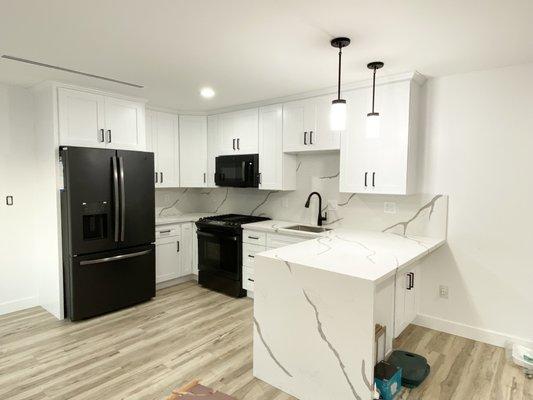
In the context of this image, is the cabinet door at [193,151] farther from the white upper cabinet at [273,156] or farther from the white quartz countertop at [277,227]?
the white quartz countertop at [277,227]

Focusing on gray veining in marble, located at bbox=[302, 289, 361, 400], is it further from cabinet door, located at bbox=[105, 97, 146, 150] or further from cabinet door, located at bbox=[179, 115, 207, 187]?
cabinet door, located at bbox=[179, 115, 207, 187]

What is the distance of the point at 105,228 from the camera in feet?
11.5

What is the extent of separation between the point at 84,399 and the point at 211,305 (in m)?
1.73

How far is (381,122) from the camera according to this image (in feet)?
10.4

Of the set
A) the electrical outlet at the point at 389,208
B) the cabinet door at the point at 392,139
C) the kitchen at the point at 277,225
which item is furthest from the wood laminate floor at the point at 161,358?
the cabinet door at the point at 392,139

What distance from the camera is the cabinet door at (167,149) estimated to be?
454 centimetres

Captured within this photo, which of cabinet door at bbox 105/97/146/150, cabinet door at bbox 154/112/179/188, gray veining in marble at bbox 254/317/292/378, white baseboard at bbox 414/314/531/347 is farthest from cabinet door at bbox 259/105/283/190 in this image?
white baseboard at bbox 414/314/531/347

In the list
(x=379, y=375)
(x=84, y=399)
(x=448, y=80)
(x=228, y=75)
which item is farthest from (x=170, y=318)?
(x=448, y=80)

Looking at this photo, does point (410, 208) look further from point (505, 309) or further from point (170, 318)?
point (170, 318)

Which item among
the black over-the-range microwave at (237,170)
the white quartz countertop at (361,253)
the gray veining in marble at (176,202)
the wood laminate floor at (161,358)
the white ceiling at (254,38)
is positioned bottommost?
the wood laminate floor at (161,358)

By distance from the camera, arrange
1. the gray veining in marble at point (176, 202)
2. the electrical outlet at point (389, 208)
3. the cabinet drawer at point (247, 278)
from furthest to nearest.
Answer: the gray veining in marble at point (176, 202)
the cabinet drawer at point (247, 278)
the electrical outlet at point (389, 208)

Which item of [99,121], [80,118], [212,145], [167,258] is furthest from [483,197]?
[80,118]

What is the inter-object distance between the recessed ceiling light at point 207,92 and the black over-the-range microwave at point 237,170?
2.79 ft

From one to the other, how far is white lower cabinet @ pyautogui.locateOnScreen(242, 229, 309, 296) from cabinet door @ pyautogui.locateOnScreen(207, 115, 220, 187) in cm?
121
